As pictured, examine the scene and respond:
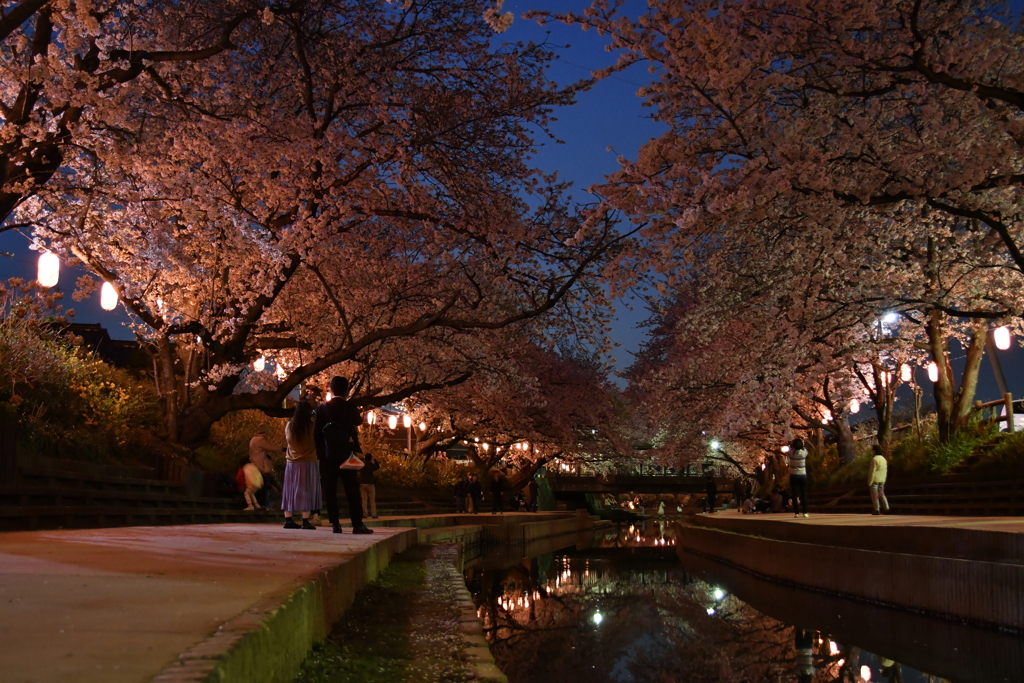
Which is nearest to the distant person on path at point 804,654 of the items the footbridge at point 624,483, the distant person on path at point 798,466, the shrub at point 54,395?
the distant person on path at point 798,466

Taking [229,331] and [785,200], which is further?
[229,331]

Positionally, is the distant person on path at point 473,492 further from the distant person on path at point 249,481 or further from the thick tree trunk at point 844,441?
the distant person on path at point 249,481

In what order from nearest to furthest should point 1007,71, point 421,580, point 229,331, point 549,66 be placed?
1. point 421,580
2. point 1007,71
3. point 549,66
4. point 229,331

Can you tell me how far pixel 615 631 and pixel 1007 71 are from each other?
10.9 metres

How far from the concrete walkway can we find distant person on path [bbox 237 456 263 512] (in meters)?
9.01

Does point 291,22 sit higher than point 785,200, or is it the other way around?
point 291,22

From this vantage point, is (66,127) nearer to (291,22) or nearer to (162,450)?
(291,22)

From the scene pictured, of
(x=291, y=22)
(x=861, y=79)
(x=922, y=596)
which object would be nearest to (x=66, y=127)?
(x=291, y=22)

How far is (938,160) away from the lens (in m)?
11.6

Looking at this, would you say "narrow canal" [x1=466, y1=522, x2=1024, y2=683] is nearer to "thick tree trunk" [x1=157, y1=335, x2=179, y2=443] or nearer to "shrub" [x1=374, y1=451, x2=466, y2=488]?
"thick tree trunk" [x1=157, y1=335, x2=179, y2=443]

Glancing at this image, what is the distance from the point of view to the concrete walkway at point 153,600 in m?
2.63

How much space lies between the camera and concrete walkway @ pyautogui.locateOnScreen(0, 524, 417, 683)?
2.63m

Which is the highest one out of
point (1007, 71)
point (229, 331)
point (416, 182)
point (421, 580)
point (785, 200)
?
point (1007, 71)

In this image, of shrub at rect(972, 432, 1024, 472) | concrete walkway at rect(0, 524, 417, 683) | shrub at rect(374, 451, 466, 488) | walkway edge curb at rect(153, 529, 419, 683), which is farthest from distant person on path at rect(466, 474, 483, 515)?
walkway edge curb at rect(153, 529, 419, 683)
